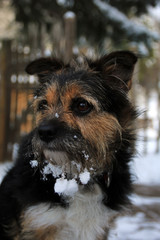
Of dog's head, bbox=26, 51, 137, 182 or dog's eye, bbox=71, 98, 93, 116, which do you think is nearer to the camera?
dog's head, bbox=26, 51, 137, 182

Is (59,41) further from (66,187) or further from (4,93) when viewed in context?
(66,187)

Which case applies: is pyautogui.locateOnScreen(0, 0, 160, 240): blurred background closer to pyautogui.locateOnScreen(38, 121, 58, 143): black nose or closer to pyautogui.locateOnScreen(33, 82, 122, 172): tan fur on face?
pyautogui.locateOnScreen(33, 82, 122, 172): tan fur on face

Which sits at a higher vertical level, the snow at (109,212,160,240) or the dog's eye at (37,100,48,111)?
the dog's eye at (37,100,48,111)

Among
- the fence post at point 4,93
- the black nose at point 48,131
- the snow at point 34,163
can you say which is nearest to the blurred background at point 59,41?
the fence post at point 4,93

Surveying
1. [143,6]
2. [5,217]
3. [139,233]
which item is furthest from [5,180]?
[143,6]

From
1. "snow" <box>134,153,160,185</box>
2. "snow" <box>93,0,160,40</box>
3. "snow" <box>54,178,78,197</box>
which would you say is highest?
"snow" <box>93,0,160,40</box>

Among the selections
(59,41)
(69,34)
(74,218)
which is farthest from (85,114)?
(59,41)

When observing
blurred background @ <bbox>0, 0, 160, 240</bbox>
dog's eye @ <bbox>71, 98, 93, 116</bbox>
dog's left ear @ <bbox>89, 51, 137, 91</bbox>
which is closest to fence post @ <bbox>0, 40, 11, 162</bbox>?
blurred background @ <bbox>0, 0, 160, 240</bbox>

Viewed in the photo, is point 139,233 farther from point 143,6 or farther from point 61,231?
point 143,6
